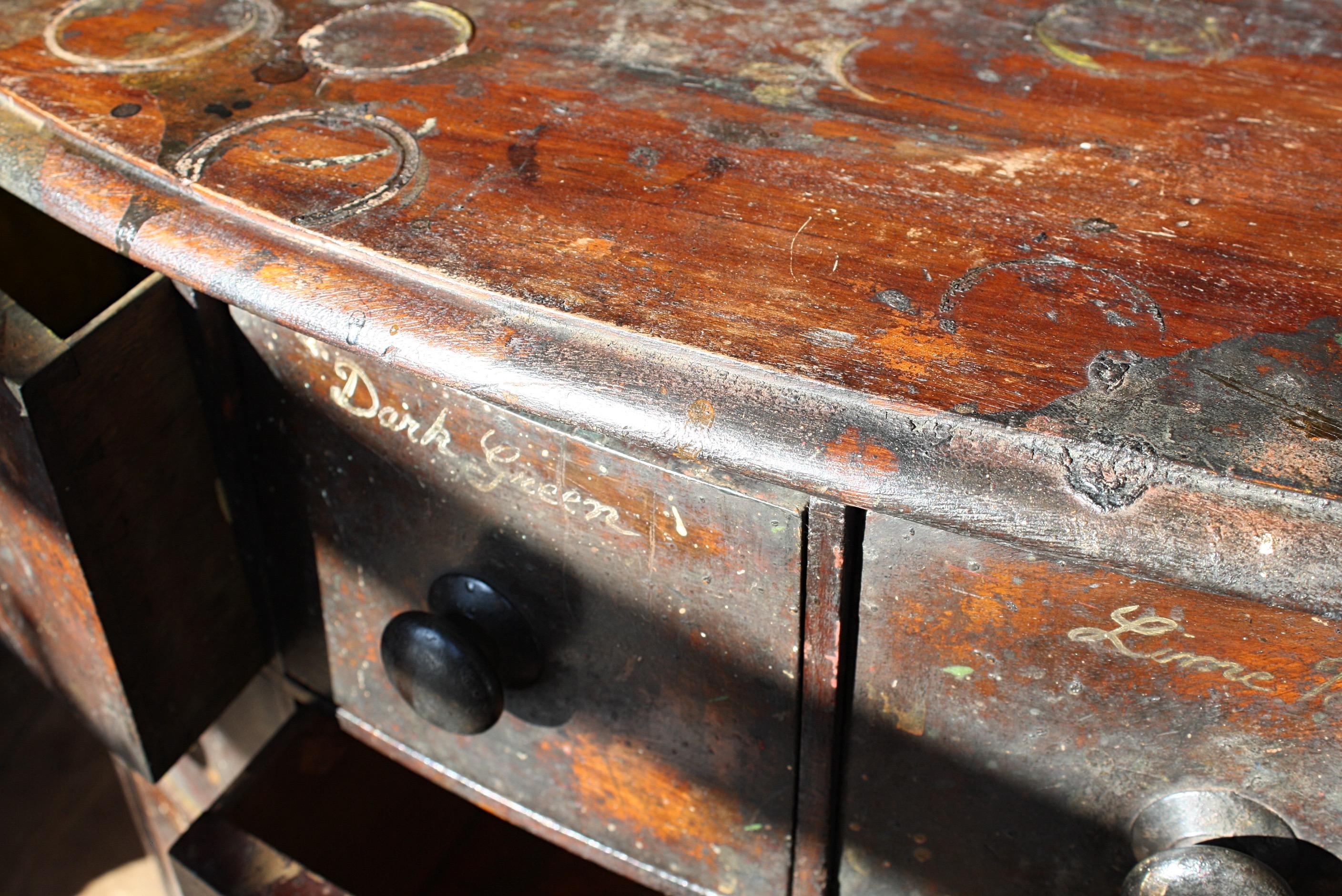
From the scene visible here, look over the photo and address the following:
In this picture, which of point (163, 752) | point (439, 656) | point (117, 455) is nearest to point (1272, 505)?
point (439, 656)

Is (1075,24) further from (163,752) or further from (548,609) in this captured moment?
(163,752)

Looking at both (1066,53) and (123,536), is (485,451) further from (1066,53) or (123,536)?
(1066,53)

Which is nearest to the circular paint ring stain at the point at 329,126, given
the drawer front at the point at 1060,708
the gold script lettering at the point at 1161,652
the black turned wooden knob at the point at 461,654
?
the black turned wooden knob at the point at 461,654

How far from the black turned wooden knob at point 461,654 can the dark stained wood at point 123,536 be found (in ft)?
0.66

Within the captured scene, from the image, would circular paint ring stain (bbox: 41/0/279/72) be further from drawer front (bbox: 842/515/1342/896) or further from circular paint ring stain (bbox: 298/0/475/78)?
drawer front (bbox: 842/515/1342/896)

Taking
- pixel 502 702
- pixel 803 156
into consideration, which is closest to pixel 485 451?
pixel 502 702

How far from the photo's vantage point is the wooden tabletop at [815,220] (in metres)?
0.51

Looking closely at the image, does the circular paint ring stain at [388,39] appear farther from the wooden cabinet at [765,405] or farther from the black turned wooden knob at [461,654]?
the black turned wooden knob at [461,654]

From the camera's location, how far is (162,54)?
32.5 inches

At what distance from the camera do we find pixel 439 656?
68 cm

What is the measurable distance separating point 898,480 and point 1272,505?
0.16 m

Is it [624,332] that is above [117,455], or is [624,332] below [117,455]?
above

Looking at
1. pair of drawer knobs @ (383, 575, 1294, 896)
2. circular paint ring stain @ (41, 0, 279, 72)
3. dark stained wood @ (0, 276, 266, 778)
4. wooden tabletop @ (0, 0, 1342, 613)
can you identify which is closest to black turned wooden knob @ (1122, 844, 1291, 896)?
pair of drawer knobs @ (383, 575, 1294, 896)

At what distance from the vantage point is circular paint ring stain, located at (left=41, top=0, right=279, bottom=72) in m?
0.81
